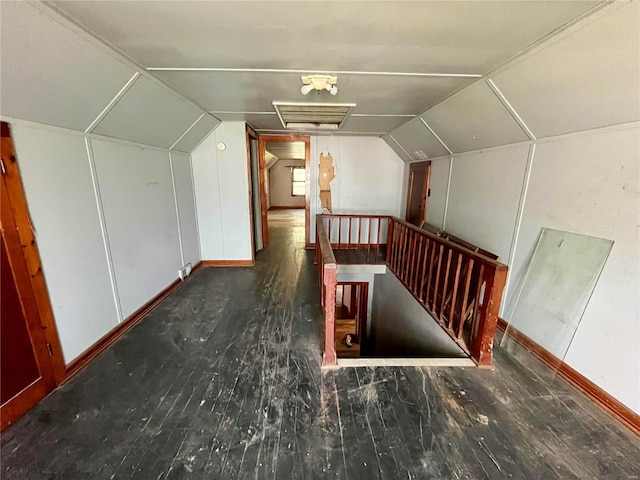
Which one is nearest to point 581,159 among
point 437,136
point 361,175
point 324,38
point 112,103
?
point 437,136

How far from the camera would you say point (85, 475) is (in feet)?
4.17

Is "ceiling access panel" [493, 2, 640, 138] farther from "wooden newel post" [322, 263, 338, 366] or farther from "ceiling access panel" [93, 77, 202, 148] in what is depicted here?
"ceiling access panel" [93, 77, 202, 148]

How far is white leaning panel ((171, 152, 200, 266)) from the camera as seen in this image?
3.57 meters

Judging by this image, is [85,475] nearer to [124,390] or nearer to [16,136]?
[124,390]

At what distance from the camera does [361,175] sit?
16.2 feet

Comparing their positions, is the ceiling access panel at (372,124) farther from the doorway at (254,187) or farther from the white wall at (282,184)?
the white wall at (282,184)

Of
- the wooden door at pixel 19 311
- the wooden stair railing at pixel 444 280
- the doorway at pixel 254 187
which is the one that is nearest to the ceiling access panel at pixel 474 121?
the wooden stair railing at pixel 444 280

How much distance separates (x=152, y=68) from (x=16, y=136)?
944mm

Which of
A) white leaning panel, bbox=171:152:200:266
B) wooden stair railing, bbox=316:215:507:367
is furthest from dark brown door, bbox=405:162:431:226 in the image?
white leaning panel, bbox=171:152:200:266

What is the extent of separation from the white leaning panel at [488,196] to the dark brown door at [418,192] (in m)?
0.68

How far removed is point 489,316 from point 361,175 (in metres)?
3.53

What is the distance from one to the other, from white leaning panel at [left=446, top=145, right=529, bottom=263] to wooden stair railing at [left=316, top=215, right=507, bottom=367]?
0.22 m

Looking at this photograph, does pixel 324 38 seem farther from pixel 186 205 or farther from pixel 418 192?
pixel 418 192

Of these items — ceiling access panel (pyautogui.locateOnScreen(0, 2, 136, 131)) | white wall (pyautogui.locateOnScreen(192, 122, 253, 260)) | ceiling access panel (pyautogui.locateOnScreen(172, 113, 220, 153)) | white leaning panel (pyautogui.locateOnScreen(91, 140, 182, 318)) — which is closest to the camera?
ceiling access panel (pyautogui.locateOnScreen(0, 2, 136, 131))
